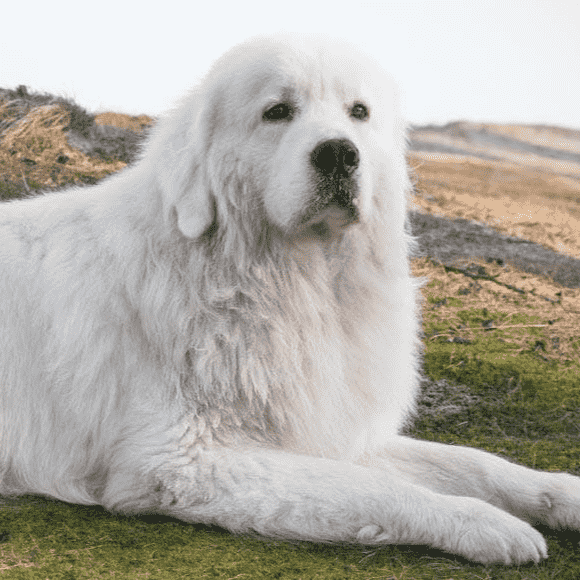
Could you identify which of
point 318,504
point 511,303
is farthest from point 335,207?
point 511,303

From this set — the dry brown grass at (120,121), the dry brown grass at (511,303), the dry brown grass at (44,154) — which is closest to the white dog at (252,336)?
the dry brown grass at (511,303)

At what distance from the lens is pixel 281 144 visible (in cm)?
304

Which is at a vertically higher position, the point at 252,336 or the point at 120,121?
the point at 120,121

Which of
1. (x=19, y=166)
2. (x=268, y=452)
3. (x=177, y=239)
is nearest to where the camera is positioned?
(x=268, y=452)

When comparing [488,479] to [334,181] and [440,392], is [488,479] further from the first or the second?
[440,392]

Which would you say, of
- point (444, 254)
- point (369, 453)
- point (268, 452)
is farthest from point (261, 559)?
point (444, 254)

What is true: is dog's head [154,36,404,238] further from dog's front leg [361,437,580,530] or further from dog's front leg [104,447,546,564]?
dog's front leg [361,437,580,530]

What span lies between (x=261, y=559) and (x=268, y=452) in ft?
1.57

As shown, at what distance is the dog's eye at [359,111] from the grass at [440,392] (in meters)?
1.89

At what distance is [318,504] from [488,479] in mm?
899

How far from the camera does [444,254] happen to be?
7.60 metres

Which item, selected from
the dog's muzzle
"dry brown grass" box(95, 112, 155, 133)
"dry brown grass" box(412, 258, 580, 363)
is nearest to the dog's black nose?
the dog's muzzle

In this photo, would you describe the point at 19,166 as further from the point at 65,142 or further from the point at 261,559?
the point at 261,559

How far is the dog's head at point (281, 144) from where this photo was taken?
294cm
